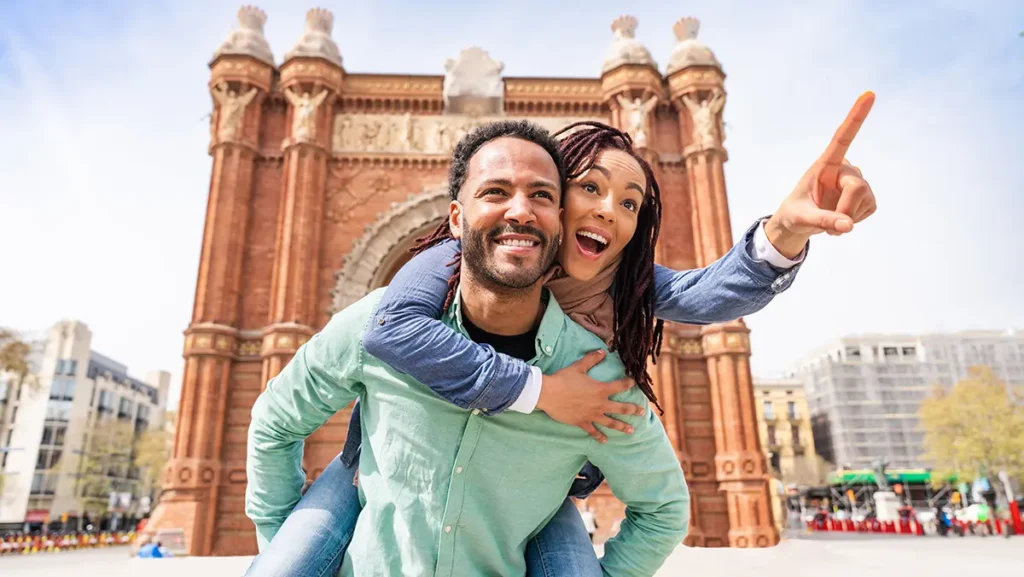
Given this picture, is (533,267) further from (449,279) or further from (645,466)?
(645,466)

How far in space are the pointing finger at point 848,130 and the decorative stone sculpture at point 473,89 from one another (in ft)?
43.7

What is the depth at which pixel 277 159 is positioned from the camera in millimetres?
13852

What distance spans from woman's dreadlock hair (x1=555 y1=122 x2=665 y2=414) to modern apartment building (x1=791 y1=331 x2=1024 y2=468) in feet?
178

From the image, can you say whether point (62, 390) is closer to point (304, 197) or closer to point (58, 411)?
point (58, 411)

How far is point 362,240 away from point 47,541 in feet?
65.0

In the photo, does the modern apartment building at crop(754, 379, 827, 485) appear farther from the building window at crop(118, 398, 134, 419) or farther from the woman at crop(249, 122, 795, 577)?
the woman at crop(249, 122, 795, 577)

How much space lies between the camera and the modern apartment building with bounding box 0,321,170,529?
38469mm

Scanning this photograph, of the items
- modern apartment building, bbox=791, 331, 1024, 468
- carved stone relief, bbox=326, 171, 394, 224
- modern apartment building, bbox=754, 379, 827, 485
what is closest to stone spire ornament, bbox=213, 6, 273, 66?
carved stone relief, bbox=326, 171, 394, 224

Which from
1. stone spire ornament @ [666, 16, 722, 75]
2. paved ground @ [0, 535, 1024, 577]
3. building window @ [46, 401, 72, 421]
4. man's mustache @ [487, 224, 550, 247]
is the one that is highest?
stone spire ornament @ [666, 16, 722, 75]

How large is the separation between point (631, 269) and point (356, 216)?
12.2 m

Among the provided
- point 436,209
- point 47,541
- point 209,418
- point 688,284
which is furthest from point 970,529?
point 47,541

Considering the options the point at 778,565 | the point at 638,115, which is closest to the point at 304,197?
the point at 638,115

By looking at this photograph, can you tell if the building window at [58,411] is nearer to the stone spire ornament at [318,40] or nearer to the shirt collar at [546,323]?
the stone spire ornament at [318,40]

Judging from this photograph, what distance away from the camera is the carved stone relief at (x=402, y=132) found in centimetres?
1397
